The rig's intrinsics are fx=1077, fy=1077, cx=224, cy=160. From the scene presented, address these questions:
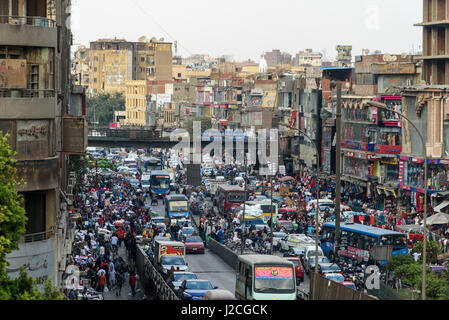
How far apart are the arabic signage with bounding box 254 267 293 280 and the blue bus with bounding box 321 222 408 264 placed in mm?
15967

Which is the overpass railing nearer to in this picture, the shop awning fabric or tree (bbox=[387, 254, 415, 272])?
tree (bbox=[387, 254, 415, 272])

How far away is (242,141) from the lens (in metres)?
108

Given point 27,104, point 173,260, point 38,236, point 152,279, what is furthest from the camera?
point 173,260

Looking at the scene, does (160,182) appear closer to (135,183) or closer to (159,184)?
(159,184)

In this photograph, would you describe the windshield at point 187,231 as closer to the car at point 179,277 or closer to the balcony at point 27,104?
the car at point 179,277

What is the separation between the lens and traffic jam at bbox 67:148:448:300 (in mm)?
34938

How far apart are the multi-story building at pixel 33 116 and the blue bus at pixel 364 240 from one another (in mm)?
20677

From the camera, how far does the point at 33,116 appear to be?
97.1 ft

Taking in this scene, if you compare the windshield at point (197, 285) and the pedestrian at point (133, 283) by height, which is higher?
the windshield at point (197, 285)

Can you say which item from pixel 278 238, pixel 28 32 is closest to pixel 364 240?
pixel 278 238

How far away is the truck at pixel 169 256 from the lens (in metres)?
43.3

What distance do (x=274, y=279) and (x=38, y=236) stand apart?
24.6 feet

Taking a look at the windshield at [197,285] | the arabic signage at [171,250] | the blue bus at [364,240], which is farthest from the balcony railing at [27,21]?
the blue bus at [364,240]

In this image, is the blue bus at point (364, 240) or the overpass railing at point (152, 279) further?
the blue bus at point (364, 240)
